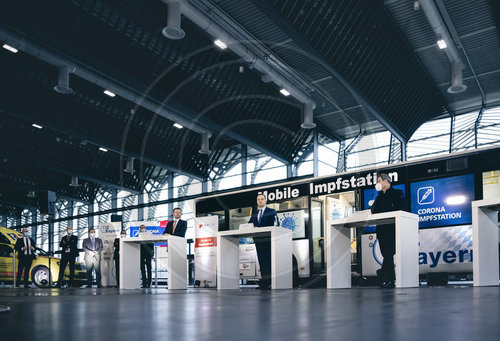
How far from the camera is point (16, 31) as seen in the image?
12.2m

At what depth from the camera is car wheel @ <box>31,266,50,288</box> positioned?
14.4 metres

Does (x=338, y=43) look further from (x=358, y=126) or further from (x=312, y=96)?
(x=358, y=126)

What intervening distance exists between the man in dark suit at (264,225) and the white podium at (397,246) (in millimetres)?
990

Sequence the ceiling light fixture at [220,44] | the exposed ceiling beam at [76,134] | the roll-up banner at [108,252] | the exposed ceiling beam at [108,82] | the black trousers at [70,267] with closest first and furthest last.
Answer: the exposed ceiling beam at [108,82] < the ceiling light fixture at [220,44] < the black trousers at [70,267] < the roll-up banner at [108,252] < the exposed ceiling beam at [76,134]

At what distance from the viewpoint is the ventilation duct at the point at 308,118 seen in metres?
16.8

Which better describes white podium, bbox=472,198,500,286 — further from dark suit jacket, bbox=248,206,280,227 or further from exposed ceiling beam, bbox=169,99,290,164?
exposed ceiling beam, bbox=169,99,290,164

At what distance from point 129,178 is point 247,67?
482 inches

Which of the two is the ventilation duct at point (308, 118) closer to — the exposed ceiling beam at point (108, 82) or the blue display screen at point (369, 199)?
the exposed ceiling beam at point (108, 82)

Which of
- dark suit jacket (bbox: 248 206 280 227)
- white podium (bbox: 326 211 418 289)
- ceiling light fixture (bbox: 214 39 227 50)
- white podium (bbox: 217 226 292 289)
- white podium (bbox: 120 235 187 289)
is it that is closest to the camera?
white podium (bbox: 326 211 418 289)

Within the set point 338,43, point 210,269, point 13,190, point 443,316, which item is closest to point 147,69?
point 338,43

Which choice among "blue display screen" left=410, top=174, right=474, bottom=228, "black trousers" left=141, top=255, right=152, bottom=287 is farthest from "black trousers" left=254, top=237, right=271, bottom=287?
"black trousers" left=141, top=255, right=152, bottom=287

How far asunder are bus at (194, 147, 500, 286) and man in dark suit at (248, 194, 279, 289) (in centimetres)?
154

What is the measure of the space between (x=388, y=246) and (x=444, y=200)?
139cm

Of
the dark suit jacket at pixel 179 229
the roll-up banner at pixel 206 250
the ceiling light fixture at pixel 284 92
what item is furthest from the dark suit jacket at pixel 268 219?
the ceiling light fixture at pixel 284 92
